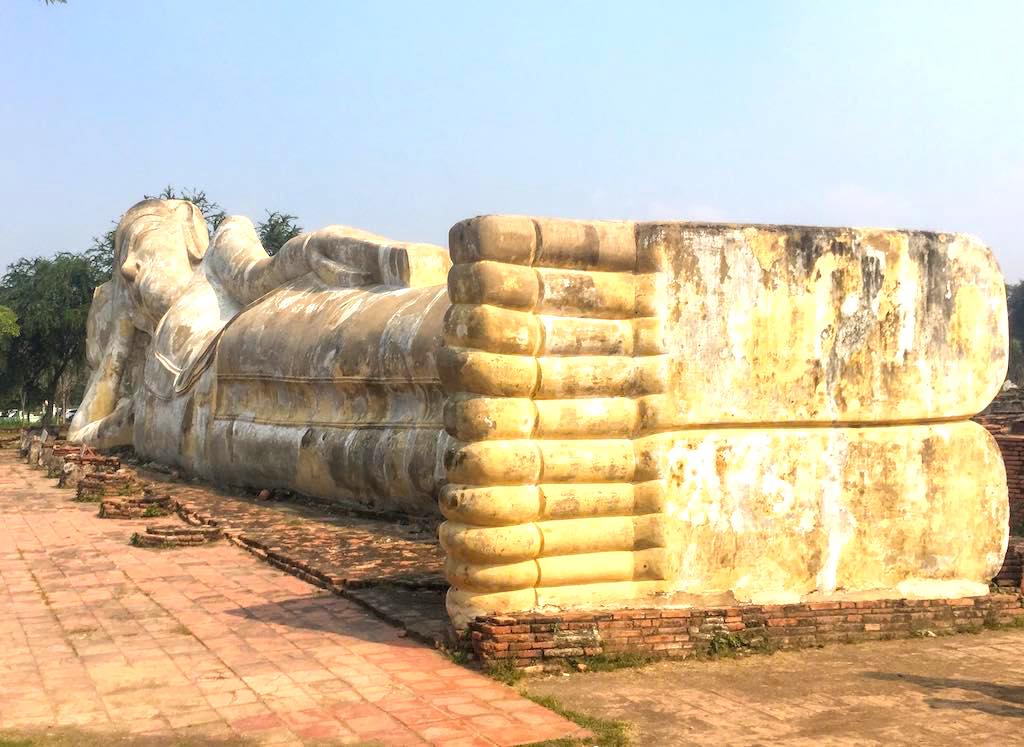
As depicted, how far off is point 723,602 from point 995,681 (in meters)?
1.20

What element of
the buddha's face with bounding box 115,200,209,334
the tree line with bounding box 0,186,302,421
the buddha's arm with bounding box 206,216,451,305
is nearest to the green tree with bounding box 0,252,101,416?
the tree line with bounding box 0,186,302,421

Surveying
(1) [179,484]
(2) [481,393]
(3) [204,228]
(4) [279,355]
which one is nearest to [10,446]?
(3) [204,228]

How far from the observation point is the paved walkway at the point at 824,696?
409 cm

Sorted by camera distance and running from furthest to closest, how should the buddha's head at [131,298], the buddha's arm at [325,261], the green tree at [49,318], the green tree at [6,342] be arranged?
the green tree at [49,318] → the green tree at [6,342] → the buddha's head at [131,298] → the buddha's arm at [325,261]

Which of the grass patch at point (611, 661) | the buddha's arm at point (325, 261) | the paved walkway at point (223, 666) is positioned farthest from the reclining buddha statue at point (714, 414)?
the buddha's arm at point (325, 261)

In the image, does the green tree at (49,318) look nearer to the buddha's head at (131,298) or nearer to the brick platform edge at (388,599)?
the buddha's head at (131,298)

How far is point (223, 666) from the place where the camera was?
4922mm

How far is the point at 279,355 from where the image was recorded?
10.7 meters

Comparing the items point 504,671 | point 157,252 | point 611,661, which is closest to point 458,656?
point 504,671

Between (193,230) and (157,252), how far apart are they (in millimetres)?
711

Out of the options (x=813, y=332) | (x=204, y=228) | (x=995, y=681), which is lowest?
(x=995, y=681)

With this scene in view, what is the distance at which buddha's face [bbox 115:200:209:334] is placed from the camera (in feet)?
48.3

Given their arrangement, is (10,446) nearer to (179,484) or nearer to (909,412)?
(179,484)

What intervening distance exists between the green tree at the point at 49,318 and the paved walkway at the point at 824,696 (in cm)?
2394
